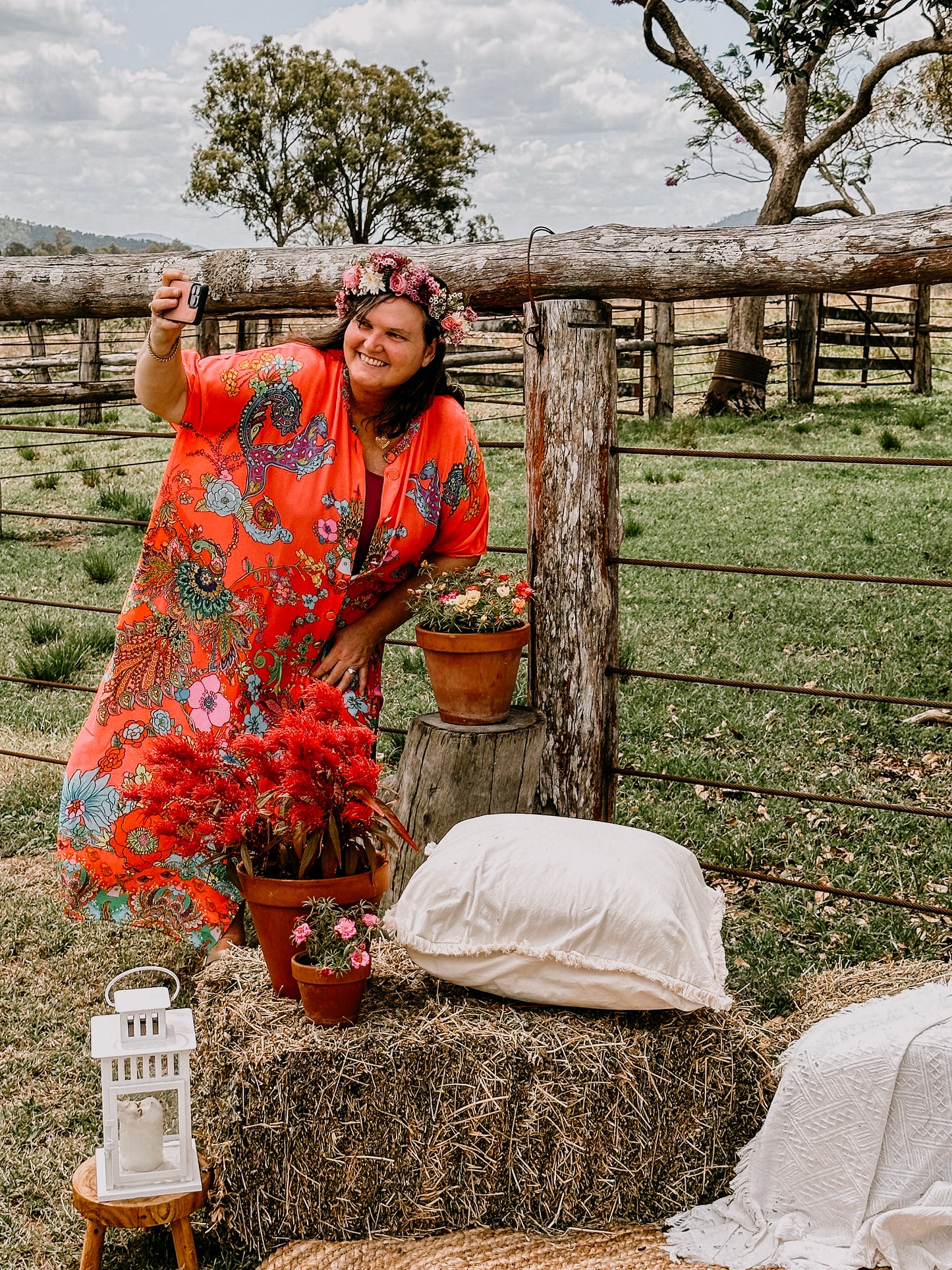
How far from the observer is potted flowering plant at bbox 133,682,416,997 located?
2.29 m

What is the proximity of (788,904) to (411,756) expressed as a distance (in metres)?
1.32

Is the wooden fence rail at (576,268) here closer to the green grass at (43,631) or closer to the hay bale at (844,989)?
the hay bale at (844,989)

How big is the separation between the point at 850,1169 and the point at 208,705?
1.77 metres

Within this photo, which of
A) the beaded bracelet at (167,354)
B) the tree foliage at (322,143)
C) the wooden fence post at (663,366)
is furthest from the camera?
the tree foliage at (322,143)

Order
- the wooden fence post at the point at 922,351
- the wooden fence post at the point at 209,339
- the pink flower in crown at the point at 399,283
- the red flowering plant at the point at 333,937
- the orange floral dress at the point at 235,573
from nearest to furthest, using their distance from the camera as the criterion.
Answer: the red flowering plant at the point at 333,937, the pink flower in crown at the point at 399,283, the orange floral dress at the point at 235,573, the wooden fence post at the point at 209,339, the wooden fence post at the point at 922,351

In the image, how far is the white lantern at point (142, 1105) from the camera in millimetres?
2143

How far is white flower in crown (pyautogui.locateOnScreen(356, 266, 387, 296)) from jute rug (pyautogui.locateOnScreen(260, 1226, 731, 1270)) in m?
1.99

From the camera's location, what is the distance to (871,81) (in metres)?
12.1

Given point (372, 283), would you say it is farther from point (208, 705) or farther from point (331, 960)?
point (331, 960)

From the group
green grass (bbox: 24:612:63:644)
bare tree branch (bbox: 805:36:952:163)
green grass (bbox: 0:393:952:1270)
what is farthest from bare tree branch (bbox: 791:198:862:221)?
green grass (bbox: 24:612:63:644)

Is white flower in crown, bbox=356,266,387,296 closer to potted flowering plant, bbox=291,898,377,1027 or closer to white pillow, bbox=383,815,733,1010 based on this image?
white pillow, bbox=383,815,733,1010

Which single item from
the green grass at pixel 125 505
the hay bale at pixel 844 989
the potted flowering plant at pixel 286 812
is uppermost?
the green grass at pixel 125 505

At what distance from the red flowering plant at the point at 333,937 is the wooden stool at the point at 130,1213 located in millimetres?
443

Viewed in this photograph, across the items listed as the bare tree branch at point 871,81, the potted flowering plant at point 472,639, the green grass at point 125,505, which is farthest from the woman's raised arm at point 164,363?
the bare tree branch at point 871,81
